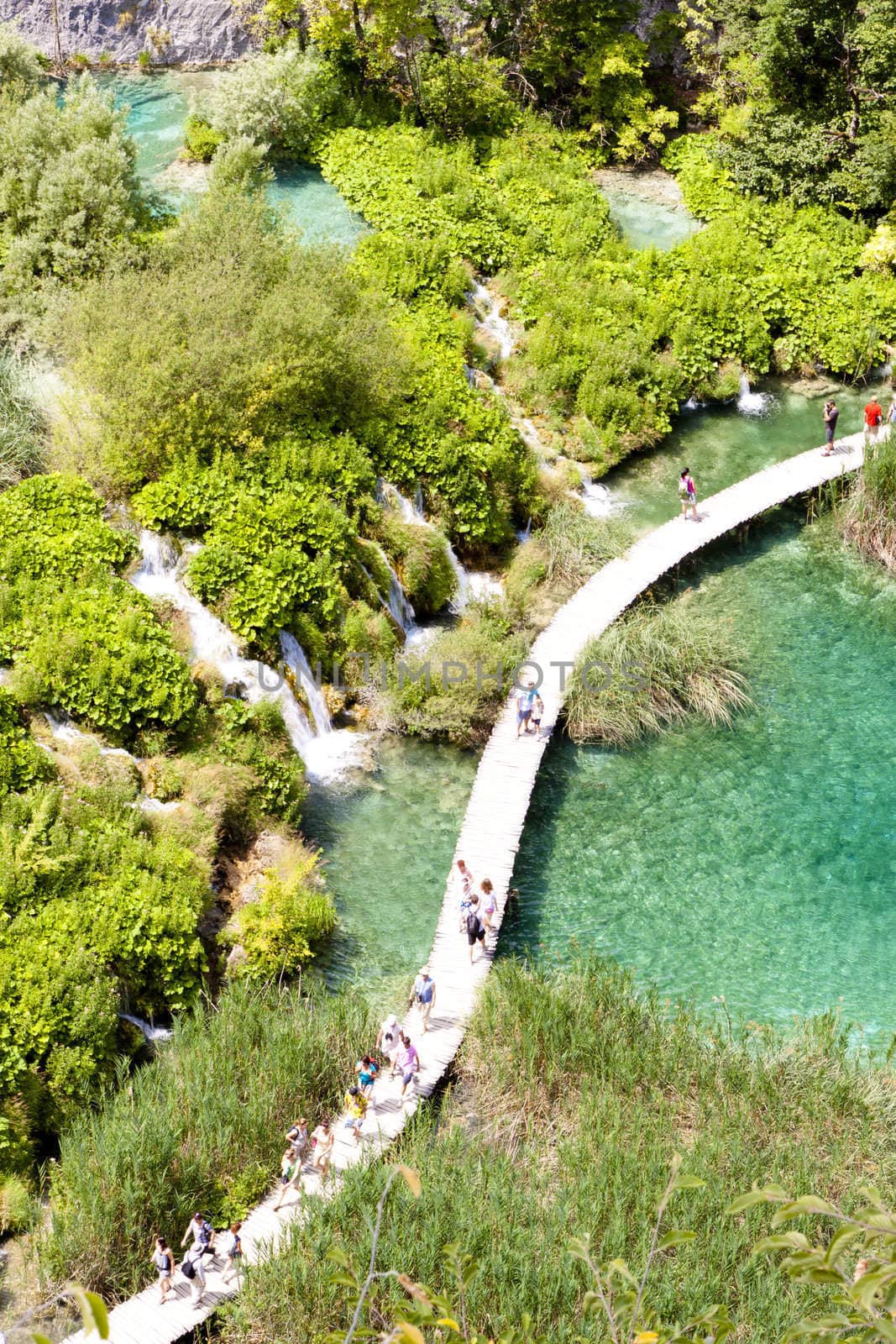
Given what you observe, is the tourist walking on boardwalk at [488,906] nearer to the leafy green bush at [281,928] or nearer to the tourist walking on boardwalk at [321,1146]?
the leafy green bush at [281,928]

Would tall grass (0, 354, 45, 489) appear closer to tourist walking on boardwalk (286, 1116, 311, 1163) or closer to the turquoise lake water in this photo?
the turquoise lake water

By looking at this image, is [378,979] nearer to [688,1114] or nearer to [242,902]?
[242,902]

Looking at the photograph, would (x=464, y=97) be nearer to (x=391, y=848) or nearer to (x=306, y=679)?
(x=306, y=679)

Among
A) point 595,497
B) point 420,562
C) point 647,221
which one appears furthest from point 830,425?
point 647,221

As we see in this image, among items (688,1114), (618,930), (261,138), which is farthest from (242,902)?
(261,138)

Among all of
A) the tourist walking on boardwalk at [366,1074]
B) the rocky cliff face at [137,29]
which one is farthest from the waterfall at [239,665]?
the rocky cliff face at [137,29]

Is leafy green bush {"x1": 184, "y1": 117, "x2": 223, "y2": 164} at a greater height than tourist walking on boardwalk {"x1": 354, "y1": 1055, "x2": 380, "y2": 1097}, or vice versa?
leafy green bush {"x1": 184, "y1": 117, "x2": 223, "y2": 164}

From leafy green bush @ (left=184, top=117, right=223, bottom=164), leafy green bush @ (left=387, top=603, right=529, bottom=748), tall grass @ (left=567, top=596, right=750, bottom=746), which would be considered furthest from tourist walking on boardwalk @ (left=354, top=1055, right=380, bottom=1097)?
leafy green bush @ (left=184, top=117, right=223, bottom=164)
